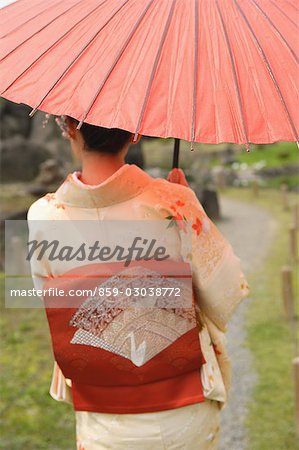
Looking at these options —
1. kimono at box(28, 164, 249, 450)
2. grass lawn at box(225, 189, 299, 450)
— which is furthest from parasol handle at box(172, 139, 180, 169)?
grass lawn at box(225, 189, 299, 450)

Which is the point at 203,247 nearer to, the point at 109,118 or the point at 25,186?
the point at 109,118

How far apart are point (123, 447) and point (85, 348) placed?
0.32 metres

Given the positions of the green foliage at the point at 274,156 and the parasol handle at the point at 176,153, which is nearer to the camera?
the parasol handle at the point at 176,153

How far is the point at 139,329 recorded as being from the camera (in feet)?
5.74

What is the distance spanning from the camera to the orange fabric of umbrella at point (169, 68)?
1.54 metres

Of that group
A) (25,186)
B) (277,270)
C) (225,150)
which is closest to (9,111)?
(25,186)

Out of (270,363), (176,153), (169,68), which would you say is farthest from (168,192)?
(270,363)

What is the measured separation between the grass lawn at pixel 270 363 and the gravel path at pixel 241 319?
0.22ft

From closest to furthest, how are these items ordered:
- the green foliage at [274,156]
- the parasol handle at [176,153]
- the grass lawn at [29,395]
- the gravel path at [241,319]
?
the parasol handle at [176,153] < the grass lawn at [29,395] < the gravel path at [241,319] < the green foliage at [274,156]

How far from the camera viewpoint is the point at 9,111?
16938 millimetres

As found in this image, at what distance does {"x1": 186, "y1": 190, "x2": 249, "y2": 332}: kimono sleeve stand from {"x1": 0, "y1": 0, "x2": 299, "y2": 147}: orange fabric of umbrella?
1.07 ft

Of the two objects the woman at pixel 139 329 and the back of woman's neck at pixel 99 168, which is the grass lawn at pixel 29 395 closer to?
the woman at pixel 139 329

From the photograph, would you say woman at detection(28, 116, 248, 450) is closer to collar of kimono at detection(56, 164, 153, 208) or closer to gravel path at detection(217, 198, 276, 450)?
collar of kimono at detection(56, 164, 153, 208)

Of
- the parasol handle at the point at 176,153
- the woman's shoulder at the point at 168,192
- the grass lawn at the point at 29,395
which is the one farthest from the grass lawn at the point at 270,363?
the woman's shoulder at the point at 168,192
